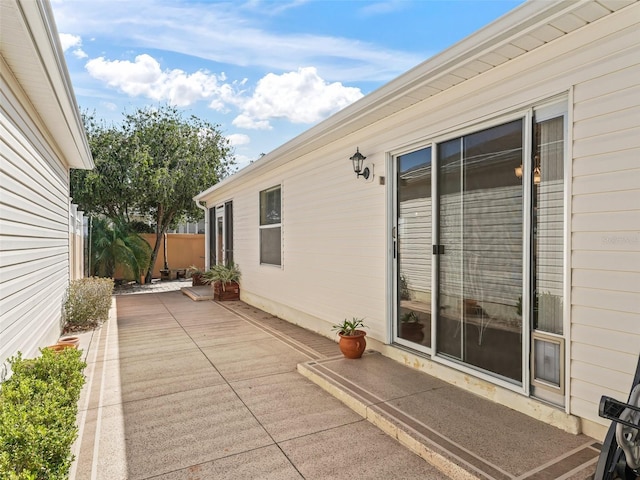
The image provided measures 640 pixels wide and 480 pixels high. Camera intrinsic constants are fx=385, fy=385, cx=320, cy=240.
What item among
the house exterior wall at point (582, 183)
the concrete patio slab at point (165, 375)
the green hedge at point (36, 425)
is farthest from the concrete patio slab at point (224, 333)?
the green hedge at point (36, 425)

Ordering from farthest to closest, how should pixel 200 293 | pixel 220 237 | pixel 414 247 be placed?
pixel 220 237, pixel 200 293, pixel 414 247

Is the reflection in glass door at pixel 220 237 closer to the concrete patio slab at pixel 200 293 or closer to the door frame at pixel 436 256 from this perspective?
the concrete patio slab at pixel 200 293

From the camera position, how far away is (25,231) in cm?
329

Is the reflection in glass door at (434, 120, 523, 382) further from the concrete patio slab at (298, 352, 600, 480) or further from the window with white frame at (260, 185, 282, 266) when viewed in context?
the window with white frame at (260, 185, 282, 266)

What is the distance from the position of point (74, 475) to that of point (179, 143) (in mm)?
11464

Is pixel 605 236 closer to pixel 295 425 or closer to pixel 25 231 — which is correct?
pixel 295 425

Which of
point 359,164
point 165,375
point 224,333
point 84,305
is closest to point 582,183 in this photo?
point 359,164

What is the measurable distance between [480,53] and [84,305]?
236 inches

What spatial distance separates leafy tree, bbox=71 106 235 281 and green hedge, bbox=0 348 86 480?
31.9 ft

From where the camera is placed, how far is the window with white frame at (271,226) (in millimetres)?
6715

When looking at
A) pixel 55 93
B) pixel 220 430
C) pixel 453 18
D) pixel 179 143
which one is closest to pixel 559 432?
pixel 220 430

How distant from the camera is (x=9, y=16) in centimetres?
208

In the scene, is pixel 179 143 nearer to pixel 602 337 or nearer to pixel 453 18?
pixel 453 18

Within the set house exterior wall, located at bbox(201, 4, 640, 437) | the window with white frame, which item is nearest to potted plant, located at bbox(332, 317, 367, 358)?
house exterior wall, located at bbox(201, 4, 640, 437)
